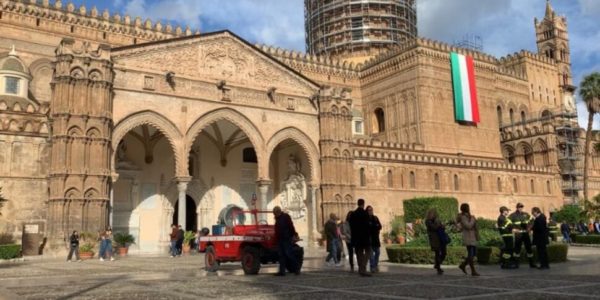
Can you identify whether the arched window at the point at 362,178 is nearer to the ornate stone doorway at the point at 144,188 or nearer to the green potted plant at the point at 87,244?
the ornate stone doorway at the point at 144,188

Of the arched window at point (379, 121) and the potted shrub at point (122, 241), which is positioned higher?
the arched window at point (379, 121)

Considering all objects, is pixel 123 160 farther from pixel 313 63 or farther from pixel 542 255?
pixel 313 63

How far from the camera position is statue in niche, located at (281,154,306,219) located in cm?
3319

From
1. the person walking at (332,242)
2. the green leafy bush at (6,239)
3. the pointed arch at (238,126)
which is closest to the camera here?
the person walking at (332,242)

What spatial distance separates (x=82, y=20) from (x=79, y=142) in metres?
19.2

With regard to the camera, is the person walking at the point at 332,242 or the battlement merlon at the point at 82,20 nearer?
the person walking at the point at 332,242

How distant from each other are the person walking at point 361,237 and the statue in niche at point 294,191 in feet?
67.3

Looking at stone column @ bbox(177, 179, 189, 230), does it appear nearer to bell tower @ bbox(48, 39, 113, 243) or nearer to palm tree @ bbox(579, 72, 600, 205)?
bell tower @ bbox(48, 39, 113, 243)

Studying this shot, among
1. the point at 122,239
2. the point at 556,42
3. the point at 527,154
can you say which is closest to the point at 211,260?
the point at 122,239

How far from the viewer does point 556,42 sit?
6856 cm

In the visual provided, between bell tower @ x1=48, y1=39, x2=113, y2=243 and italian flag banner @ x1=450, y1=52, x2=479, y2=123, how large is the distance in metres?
32.6

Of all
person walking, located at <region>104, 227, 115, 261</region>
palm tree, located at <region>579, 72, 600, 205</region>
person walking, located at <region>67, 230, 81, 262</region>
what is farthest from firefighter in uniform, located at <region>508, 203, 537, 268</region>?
palm tree, located at <region>579, 72, 600, 205</region>

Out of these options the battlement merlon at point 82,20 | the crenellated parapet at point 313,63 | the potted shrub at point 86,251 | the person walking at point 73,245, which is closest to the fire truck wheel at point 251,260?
the person walking at point 73,245

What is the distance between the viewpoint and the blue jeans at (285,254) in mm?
12570
